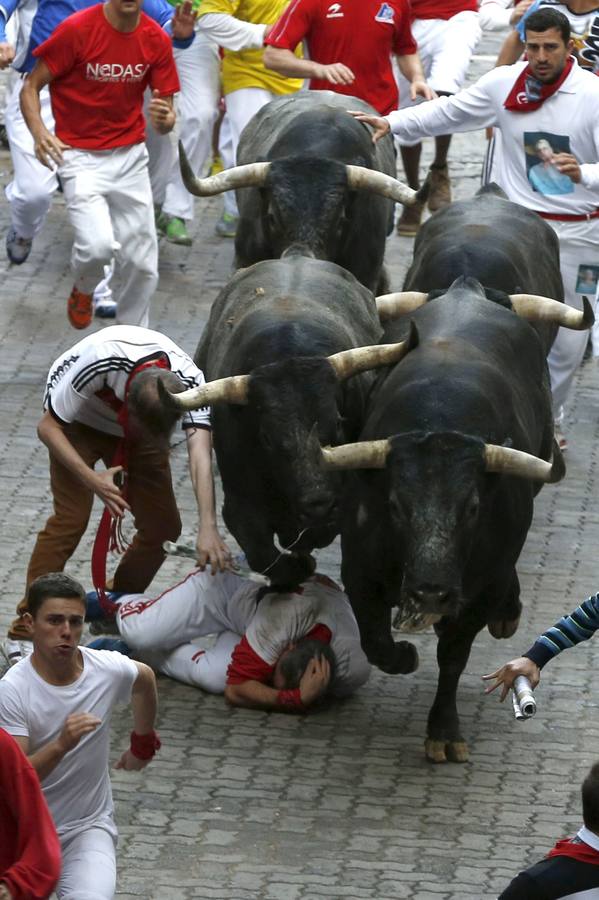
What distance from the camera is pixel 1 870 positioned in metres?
5.38

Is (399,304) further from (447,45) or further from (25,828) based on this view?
(447,45)

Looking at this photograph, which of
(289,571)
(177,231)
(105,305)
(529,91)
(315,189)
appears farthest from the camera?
(177,231)

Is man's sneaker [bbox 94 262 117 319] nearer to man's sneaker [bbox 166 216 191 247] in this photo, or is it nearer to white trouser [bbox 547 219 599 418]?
man's sneaker [bbox 166 216 191 247]

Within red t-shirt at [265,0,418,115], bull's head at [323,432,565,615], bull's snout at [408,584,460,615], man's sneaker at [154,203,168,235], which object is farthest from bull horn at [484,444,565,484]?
man's sneaker at [154,203,168,235]

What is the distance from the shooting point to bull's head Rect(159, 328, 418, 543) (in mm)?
8180

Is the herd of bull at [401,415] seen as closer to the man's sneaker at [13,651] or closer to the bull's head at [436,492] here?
the bull's head at [436,492]

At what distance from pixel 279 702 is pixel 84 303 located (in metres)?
4.54

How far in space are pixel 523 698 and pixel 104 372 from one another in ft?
9.07

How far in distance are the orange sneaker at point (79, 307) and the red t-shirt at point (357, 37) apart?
1997 millimetres

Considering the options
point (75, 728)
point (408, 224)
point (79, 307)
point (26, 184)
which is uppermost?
point (75, 728)

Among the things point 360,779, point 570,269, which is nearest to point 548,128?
point 570,269

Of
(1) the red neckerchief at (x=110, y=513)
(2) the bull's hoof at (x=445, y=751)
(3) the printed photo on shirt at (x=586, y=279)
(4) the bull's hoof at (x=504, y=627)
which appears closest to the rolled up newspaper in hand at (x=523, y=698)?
(2) the bull's hoof at (x=445, y=751)

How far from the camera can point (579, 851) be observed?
543 cm

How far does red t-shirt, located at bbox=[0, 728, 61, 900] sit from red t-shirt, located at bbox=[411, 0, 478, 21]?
10365mm
